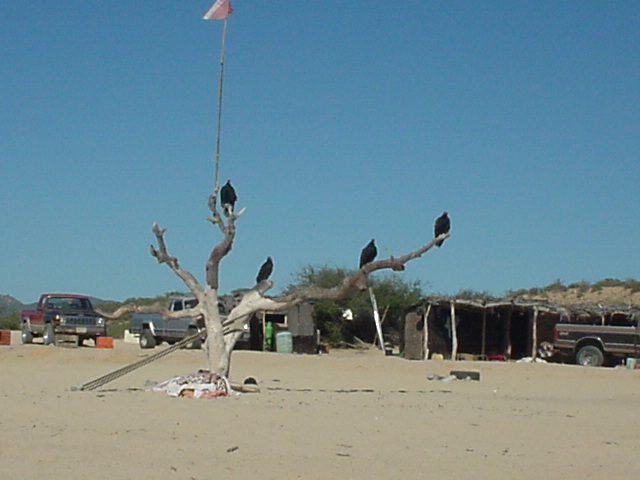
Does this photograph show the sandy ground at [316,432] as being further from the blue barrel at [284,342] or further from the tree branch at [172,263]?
the blue barrel at [284,342]

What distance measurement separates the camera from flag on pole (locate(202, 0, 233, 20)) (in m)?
16.5

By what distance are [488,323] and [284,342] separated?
8300mm

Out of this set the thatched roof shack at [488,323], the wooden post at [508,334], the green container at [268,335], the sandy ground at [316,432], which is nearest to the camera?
the sandy ground at [316,432]

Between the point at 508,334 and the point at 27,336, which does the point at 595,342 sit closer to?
the point at 508,334

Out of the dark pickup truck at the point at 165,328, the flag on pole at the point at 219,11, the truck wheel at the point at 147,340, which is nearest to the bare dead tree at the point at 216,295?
the flag on pole at the point at 219,11

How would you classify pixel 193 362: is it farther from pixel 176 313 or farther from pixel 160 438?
pixel 160 438

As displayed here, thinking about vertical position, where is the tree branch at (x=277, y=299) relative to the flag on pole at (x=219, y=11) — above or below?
below

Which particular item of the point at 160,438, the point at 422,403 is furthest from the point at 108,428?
the point at 422,403

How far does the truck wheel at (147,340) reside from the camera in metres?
30.8

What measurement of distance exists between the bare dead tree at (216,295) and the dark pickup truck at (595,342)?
14.0 metres

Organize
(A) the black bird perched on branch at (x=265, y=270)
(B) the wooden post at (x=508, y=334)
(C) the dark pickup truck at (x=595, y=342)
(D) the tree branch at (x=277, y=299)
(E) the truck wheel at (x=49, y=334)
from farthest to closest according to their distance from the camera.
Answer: (B) the wooden post at (x=508, y=334)
(E) the truck wheel at (x=49, y=334)
(C) the dark pickup truck at (x=595, y=342)
(A) the black bird perched on branch at (x=265, y=270)
(D) the tree branch at (x=277, y=299)

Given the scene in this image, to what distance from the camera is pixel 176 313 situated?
16297mm

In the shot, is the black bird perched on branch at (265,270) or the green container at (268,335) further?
the green container at (268,335)

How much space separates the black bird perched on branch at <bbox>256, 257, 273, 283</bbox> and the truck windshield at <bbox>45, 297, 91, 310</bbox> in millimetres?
15029
